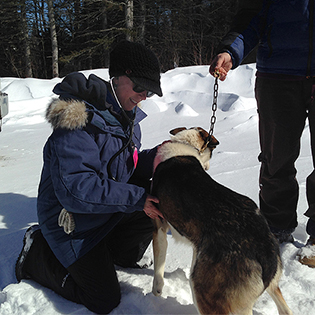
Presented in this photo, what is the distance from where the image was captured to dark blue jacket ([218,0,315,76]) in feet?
6.89

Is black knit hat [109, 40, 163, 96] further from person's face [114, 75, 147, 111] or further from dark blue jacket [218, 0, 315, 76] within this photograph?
dark blue jacket [218, 0, 315, 76]

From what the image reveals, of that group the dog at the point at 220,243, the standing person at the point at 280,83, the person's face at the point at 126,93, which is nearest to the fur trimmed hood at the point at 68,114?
the person's face at the point at 126,93

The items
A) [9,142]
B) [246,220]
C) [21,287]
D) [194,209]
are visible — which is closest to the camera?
[246,220]

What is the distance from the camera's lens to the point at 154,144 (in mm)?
5164

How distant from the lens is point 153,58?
2062mm

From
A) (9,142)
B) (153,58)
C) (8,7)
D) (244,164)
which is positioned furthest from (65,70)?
(153,58)

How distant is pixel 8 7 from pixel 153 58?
19025 millimetres

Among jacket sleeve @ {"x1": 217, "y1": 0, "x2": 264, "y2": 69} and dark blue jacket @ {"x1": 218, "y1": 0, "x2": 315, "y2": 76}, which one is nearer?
dark blue jacket @ {"x1": 218, "y1": 0, "x2": 315, "y2": 76}

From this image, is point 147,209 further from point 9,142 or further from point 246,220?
point 9,142

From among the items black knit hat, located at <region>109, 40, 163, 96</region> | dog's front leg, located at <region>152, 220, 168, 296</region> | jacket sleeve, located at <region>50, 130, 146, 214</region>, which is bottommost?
dog's front leg, located at <region>152, 220, 168, 296</region>

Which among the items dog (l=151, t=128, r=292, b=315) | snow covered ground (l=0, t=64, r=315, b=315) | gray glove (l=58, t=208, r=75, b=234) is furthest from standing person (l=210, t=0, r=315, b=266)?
gray glove (l=58, t=208, r=75, b=234)

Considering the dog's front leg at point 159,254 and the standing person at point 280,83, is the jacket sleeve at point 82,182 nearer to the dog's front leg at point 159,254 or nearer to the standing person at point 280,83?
the dog's front leg at point 159,254

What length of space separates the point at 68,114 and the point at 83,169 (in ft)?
1.08

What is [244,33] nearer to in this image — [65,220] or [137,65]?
[137,65]
